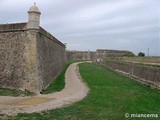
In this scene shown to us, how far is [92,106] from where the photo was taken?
372 inches

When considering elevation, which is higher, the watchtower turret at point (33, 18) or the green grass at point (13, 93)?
the watchtower turret at point (33, 18)

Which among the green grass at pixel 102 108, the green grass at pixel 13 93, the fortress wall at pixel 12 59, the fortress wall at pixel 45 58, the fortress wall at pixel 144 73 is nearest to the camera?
the green grass at pixel 102 108

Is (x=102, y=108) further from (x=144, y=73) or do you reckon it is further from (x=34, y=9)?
(x=144, y=73)

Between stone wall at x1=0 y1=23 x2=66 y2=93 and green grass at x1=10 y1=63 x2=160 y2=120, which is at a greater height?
stone wall at x1=0 y1=23 x2=66 y2=93

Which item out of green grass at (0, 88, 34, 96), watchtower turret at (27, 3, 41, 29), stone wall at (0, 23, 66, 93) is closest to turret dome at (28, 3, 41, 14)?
watchtower turret at (27, 3, 41, 29)

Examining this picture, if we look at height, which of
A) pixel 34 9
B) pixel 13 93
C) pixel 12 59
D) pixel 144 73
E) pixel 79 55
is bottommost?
pixel 13 93

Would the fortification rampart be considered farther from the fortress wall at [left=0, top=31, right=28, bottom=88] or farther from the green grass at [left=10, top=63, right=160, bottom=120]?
the green grass at [left=10, top=63, right=160, bottom=120]

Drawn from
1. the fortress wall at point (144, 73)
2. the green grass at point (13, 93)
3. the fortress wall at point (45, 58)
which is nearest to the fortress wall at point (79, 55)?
the fortress wall at point (144, 73)

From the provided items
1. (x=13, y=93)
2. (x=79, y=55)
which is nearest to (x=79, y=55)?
(x=79, y=55)

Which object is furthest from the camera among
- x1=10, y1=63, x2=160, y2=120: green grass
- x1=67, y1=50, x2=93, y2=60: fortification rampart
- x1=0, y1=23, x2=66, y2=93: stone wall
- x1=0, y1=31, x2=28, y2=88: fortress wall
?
x1=67, y1=50, x2=93, y2=60: fortification rampart

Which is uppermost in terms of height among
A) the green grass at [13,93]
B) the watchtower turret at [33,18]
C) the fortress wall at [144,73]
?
the watchtower turret at [33,18]

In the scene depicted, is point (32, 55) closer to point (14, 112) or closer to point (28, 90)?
point (28, 90)

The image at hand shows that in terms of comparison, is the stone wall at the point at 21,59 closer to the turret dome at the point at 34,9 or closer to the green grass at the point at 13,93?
the green grass at the point at 13,93

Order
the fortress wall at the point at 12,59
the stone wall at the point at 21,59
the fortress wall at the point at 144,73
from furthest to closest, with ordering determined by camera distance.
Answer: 1. the fortress wall at the point at 144,73
2. the fortress wall at the point at 12,59
3. the stone wall at the point at 21,59
